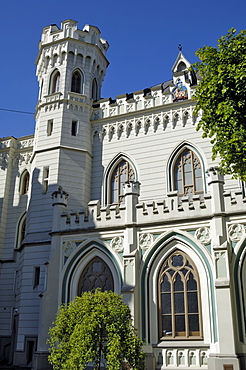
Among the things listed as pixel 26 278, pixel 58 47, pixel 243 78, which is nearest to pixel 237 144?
pixel 243 78

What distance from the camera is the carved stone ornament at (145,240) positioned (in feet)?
58.2

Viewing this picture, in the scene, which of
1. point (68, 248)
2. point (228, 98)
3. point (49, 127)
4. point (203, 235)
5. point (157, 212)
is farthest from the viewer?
point (49, 127)

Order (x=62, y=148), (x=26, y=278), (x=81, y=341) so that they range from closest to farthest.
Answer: (x=81, y=341) → (x=26, y=278) → (x=62, y=148)

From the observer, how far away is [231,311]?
15242 millimetres

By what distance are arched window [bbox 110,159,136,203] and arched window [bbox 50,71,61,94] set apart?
20.6ft

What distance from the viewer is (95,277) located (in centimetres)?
1858

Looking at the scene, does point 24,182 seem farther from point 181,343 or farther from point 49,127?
point 181,343

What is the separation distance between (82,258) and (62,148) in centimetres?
747

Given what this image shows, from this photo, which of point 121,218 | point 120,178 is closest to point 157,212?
point 121,218

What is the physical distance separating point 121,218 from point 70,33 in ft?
45.8

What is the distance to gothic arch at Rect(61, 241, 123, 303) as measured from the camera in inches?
725

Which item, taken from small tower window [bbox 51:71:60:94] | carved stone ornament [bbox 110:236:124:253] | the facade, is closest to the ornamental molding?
the facade

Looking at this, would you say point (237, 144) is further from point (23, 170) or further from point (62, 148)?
point (23, 170)

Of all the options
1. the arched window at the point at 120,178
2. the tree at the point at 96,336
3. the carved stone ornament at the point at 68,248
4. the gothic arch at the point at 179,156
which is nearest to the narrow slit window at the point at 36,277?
the carved stone ornament at the point at 68,248
